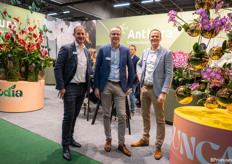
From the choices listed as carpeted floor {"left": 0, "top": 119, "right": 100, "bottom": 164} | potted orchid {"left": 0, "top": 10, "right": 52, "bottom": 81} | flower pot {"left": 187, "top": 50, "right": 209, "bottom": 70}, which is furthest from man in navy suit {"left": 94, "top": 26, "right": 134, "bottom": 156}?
potted orchid {"left": 0, "top": 10, "right": 52, "bottom": 81}

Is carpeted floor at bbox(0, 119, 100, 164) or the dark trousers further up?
the dark trousers

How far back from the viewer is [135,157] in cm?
231

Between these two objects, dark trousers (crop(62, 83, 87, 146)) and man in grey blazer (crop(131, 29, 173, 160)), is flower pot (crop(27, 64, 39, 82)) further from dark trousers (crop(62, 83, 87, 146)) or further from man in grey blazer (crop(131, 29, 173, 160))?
man in grey blazer (crop(131, 29, 173, 160))

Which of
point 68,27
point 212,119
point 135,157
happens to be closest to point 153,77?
point 212,119

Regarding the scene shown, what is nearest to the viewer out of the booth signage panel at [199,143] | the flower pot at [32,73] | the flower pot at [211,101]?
the booth signage panel at [199,143]

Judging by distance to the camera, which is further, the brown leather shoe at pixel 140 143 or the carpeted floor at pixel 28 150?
the brown leather shoe at pixel 140 143

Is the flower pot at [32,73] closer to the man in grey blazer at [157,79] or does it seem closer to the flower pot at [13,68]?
the flower pot at [13,68]

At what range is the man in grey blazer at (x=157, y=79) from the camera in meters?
2.24

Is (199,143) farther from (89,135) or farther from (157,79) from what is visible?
(89,135)

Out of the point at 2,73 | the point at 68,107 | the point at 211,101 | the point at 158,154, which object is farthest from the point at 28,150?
the point at 2,73

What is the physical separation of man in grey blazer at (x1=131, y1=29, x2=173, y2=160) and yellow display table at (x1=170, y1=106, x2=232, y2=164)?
0.47 meters

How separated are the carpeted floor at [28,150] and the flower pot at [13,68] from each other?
1454 mm

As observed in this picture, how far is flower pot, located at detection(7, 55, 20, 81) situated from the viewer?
157 inches

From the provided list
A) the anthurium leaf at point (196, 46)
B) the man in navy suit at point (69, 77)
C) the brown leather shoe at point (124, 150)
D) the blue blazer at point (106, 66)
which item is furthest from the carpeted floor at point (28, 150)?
the anthurium leaf at point (196, 46)
